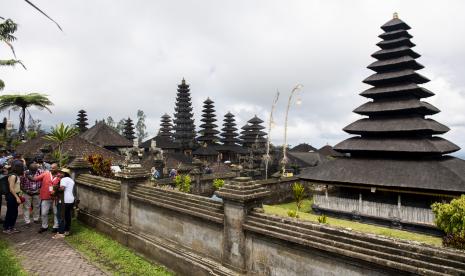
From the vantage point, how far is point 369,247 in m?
4.66

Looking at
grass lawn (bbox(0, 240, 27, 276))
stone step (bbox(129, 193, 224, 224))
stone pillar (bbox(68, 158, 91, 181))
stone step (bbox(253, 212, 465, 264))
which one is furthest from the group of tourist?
stone step (bbox(253, 212, 465, 264))

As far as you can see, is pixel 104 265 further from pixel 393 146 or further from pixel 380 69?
pixel 380 69

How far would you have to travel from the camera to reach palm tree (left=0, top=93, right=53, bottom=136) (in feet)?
107

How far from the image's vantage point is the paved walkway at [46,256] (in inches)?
297

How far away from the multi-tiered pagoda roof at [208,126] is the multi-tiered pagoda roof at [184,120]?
295 centimetres

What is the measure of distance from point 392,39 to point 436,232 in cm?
1563

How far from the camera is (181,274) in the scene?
297 inches

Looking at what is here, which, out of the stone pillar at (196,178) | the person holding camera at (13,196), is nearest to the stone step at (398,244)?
the person holding camera at (13,196)

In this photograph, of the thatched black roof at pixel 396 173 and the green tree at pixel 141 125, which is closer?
the thatched black roof at pixel 396 173

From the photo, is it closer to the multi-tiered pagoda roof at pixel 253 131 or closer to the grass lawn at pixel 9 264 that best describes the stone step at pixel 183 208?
the grass lawn at pixel 9 264

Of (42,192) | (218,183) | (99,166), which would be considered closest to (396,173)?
(218,183)

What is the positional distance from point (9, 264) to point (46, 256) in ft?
2.90

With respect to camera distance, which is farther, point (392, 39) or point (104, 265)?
point (392, 39)

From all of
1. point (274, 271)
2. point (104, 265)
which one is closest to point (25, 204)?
point (104, 265)
